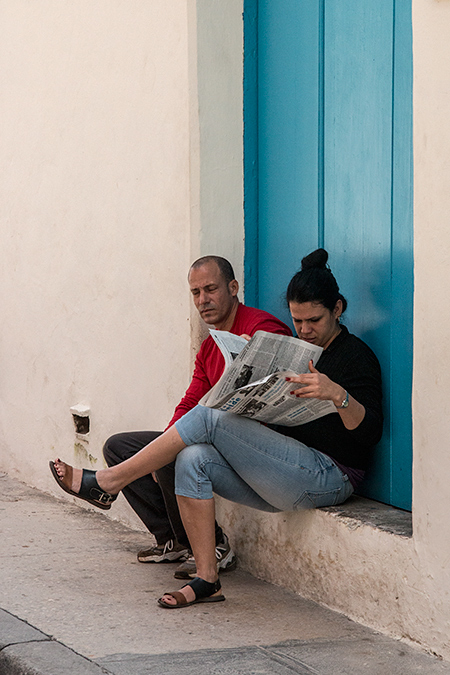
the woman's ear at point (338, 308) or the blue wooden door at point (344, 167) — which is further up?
the blue wooden door at point (344, 167)

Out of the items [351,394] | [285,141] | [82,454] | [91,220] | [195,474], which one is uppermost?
[285,141]

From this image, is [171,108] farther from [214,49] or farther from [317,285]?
[317,285]

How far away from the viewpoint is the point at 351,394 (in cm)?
355

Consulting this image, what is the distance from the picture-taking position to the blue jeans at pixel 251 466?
3426 mm

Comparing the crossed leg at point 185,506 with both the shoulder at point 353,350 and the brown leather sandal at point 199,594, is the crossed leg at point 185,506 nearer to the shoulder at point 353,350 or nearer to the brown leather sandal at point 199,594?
the brown leather sandal at point 199,594

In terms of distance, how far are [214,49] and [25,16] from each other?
1.95 metres

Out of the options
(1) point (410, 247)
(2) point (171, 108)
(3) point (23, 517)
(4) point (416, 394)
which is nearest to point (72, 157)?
(2) point (171, 108)

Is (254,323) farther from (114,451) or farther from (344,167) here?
(114,451)

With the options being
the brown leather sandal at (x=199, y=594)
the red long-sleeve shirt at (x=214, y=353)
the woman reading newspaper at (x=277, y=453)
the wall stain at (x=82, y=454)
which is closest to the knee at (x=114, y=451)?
the red long-sleeve shirt at (x=214, y=353)

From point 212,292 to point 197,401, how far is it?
1.61 feet

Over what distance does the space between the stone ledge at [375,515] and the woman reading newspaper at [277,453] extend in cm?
7

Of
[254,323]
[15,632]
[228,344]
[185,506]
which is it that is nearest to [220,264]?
[254,323]

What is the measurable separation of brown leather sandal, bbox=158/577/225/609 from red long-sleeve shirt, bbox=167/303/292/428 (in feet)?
2.61

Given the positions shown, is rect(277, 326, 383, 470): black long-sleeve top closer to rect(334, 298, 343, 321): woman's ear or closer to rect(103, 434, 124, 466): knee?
rect(334, 298, 343, 321): woman's ear
